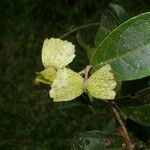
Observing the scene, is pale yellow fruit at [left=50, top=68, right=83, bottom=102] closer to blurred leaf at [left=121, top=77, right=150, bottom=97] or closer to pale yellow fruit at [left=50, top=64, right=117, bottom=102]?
pale yellow fruit at [left=50, top=64, right=117, bottom=102]

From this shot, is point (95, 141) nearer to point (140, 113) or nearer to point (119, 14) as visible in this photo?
point (140, 113)

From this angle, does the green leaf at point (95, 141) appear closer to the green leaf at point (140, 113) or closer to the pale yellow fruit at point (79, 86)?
the green leaf at point (140, 113)

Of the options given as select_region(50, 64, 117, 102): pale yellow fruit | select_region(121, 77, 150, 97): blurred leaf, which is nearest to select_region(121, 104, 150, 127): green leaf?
select_region(121, 77, 150, 97): blurred leaf

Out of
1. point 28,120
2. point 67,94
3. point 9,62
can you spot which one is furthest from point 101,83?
point 9,62

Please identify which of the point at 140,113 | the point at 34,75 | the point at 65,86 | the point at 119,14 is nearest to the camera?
the point at 65,86

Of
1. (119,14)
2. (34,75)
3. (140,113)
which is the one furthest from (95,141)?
(34,75)

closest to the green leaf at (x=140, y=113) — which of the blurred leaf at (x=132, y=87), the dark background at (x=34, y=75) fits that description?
the blurred leaf at (x=132, y=87)
